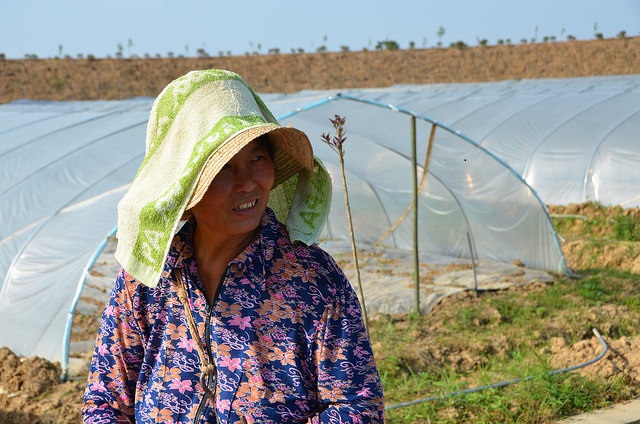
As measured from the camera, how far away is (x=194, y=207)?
1867 mm

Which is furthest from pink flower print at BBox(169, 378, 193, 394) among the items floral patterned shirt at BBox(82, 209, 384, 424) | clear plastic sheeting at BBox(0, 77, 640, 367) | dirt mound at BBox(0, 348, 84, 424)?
clear plastic sheeting at BBox(0, 77, 640, 367)

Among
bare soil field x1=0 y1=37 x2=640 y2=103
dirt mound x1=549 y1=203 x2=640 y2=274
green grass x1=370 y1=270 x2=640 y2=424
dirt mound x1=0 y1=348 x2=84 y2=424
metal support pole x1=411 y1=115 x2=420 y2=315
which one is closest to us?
green grass x1=370 y1=270 x2=640 y2=424

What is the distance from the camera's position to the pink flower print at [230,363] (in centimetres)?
180

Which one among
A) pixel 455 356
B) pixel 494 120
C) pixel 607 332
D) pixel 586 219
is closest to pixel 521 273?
pixel 607 332

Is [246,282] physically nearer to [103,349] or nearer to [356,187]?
[103,349]

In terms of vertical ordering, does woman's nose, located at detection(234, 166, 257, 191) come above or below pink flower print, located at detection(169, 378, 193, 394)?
above

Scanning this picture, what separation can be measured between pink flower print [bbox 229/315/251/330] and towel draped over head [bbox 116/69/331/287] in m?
0.18

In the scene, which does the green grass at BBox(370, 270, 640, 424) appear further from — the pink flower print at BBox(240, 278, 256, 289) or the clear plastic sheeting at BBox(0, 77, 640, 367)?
the pink flower print at BBox(240, 278, 256, 289)

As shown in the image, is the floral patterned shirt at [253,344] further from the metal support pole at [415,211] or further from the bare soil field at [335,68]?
the bare soil field at [335,68]

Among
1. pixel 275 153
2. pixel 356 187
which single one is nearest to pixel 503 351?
pixel 356 187

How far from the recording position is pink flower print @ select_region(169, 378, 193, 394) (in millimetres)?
1834

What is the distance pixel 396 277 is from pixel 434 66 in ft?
82.9

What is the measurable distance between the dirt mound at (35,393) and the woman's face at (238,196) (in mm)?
3290

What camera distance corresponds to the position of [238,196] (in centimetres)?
183
